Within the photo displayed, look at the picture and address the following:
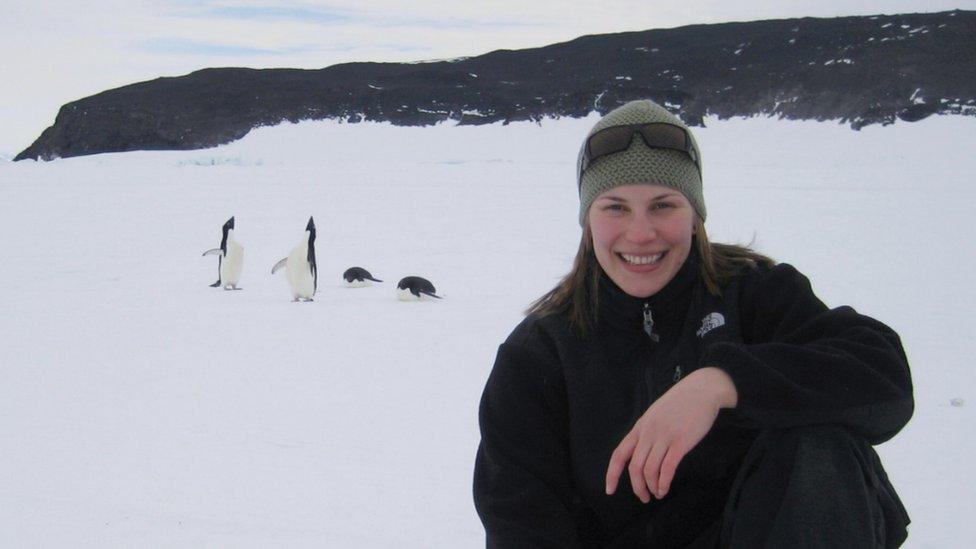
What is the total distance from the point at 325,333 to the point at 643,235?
460 cm

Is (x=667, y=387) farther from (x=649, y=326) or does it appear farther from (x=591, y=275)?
(x=591, y=275)

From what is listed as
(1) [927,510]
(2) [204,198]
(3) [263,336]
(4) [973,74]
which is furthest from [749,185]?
(4) [973,74]

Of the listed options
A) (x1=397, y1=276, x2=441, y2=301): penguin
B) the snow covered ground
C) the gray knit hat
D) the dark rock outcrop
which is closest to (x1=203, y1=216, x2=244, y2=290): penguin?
the snow covered ground

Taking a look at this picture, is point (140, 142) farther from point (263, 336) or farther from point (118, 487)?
point (118, 487)

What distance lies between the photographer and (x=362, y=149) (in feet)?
86.1

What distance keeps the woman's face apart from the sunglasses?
0.08 metres

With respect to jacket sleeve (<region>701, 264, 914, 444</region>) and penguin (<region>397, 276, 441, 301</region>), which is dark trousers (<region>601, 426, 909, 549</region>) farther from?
penguin (<region>397, 276, 441, 301</region>)

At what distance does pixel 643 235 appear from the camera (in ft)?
6.24

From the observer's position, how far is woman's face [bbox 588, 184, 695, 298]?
6.30 feet

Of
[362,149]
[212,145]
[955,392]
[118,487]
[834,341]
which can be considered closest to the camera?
[834,341]

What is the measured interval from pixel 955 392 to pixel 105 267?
8157 millimetres

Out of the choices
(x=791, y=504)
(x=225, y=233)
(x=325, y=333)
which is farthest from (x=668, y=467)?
(x=225, y=233)

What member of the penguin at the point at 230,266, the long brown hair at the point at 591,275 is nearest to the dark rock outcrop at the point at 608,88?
the penguin at the point at 230,266

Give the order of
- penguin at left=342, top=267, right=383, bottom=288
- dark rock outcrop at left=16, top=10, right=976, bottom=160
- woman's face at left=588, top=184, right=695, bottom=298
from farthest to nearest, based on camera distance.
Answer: dark rock outcrop at left=16, top=10, right=976, bottom=160 < penguin at left=342, top=267, right=383, bottom=288 < woman's face at left=588, top=184, right=695, bottom=298
